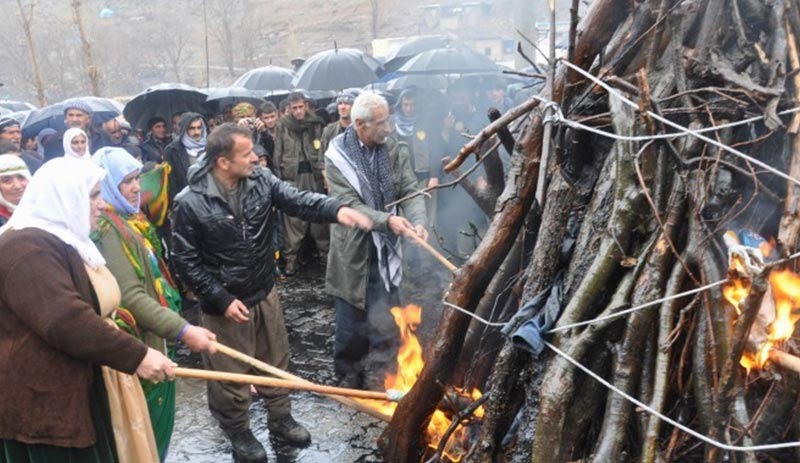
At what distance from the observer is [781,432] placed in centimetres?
264

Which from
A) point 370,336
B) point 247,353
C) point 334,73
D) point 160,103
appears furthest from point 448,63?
point 247,353

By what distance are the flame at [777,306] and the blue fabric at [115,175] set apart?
3.49 meters

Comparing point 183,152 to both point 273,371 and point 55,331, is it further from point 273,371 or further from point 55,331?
point 55,331

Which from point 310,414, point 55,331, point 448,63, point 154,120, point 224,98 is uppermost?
point 448,63

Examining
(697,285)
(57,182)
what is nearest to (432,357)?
(697,285)

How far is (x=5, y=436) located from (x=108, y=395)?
50 centimetres

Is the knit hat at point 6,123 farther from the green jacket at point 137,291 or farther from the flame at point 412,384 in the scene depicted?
the flame at point 412,384

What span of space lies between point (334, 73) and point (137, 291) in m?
8.40

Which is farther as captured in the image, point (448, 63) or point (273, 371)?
point (448, 63)

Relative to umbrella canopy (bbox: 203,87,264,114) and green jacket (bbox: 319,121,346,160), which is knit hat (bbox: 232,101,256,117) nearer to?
umbrella canopy (bbox: 203,87,264,114)

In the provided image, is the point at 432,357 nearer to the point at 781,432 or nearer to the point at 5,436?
the point at 781,432

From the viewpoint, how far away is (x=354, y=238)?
561cm

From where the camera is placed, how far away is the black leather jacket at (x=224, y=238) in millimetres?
4543

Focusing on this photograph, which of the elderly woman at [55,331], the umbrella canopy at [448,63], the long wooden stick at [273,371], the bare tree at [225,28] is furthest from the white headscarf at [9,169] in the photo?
the bare tree at [225,28]
